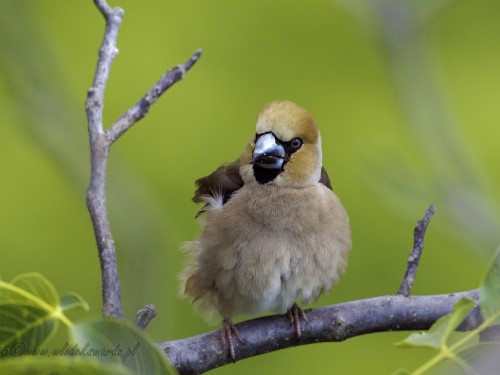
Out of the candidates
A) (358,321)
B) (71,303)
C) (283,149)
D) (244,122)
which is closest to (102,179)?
(358,321)

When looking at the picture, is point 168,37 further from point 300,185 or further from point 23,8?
point 300,185

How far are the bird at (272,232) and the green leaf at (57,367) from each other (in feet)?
3.85

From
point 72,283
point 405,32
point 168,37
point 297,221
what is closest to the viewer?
point 405,32

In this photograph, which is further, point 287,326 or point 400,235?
point 400,235

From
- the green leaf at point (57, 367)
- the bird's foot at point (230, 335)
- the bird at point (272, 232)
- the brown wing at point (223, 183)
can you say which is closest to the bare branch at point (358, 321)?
the bird's foot at point (230, 335)

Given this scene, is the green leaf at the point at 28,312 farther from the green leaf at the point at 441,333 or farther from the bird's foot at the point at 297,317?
the bird's foot at the point at 297,317

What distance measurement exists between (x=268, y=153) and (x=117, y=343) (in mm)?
1254

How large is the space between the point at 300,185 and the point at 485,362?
4.17ft

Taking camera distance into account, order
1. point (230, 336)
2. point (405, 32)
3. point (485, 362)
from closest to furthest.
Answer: point (485, 362)
point (405, 32)
point (230, 336)

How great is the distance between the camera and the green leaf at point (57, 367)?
0.46 m

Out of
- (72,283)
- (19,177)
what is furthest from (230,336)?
(19,177)

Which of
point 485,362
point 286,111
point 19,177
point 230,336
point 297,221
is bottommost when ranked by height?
point 485,362

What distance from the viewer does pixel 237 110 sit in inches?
118

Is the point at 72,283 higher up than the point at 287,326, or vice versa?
the point at 72,283
